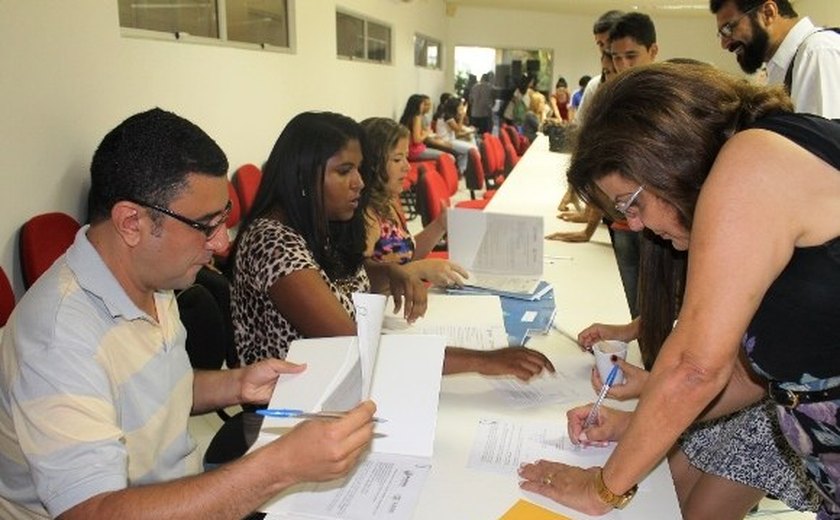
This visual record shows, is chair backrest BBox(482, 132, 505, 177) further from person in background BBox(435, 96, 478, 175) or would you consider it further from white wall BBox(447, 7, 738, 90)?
white wall BBox(447, 7, 738, 90)

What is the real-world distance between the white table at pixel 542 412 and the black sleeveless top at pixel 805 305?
0.95ft

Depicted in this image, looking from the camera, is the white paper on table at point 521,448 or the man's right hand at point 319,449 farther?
the white paper on table at point 521,448

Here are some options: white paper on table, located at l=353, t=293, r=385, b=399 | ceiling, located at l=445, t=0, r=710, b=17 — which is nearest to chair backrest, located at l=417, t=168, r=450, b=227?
white paper on table, located at l=353, t=293, r=385, b=399

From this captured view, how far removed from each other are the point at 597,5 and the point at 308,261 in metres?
11.7

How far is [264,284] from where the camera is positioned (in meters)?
1.57

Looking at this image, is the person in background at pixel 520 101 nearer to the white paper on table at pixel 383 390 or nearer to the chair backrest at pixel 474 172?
the chair backrest at pixel 474 172

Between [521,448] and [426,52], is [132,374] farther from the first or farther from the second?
[426,52]

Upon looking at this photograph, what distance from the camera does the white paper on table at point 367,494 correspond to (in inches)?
38.4

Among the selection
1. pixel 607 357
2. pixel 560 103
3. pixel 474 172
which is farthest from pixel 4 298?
pixel 560 103

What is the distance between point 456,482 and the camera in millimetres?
1071

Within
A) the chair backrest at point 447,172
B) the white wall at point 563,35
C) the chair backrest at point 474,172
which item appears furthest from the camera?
the white wall at point 563,35

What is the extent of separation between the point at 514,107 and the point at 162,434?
11511mm

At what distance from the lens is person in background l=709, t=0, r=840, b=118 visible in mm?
2242

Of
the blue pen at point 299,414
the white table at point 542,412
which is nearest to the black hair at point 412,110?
the white table at point 542,412
